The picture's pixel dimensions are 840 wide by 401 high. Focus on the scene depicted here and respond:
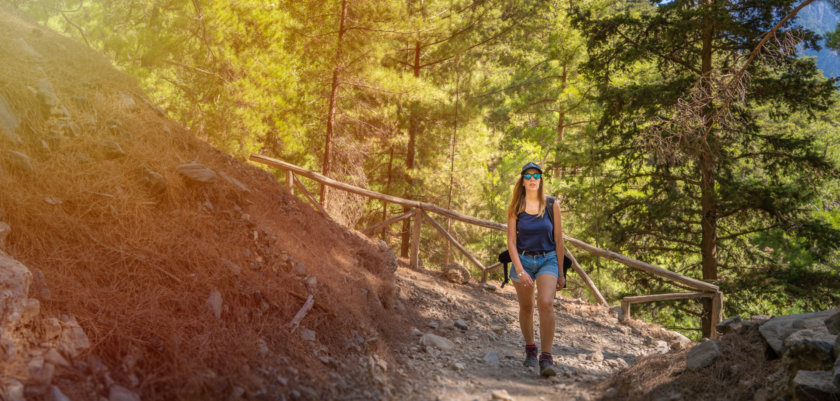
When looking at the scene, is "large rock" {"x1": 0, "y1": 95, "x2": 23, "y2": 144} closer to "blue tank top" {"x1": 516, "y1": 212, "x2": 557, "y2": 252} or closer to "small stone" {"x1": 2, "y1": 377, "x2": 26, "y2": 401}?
"small stone" {"x1": 2, "y1": 377, "x2": 26, "y2": 401}

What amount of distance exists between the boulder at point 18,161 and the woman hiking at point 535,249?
12.9 feet

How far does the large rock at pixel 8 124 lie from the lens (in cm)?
401

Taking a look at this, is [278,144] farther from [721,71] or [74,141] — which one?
[721,71]

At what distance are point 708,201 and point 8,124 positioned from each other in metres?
11.6

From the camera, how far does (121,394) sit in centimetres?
→ 266

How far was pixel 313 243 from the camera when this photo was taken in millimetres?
5891

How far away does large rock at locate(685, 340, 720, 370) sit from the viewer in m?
3.72

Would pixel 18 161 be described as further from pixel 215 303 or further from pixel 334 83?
pixel 334 83

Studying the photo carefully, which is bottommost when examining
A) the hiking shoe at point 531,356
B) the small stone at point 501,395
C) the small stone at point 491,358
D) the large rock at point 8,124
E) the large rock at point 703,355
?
the small stone at point 491,358

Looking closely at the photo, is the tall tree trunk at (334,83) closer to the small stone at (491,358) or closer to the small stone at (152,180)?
the small stone at (152,180)

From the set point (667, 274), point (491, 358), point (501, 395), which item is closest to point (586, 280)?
point (667, 274)

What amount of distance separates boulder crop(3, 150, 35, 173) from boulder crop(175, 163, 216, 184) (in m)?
1.18

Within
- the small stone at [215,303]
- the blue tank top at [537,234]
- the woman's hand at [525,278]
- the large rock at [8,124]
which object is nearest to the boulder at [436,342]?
the woman's hand at [525,278]

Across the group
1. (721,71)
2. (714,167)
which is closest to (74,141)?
(721,71)
